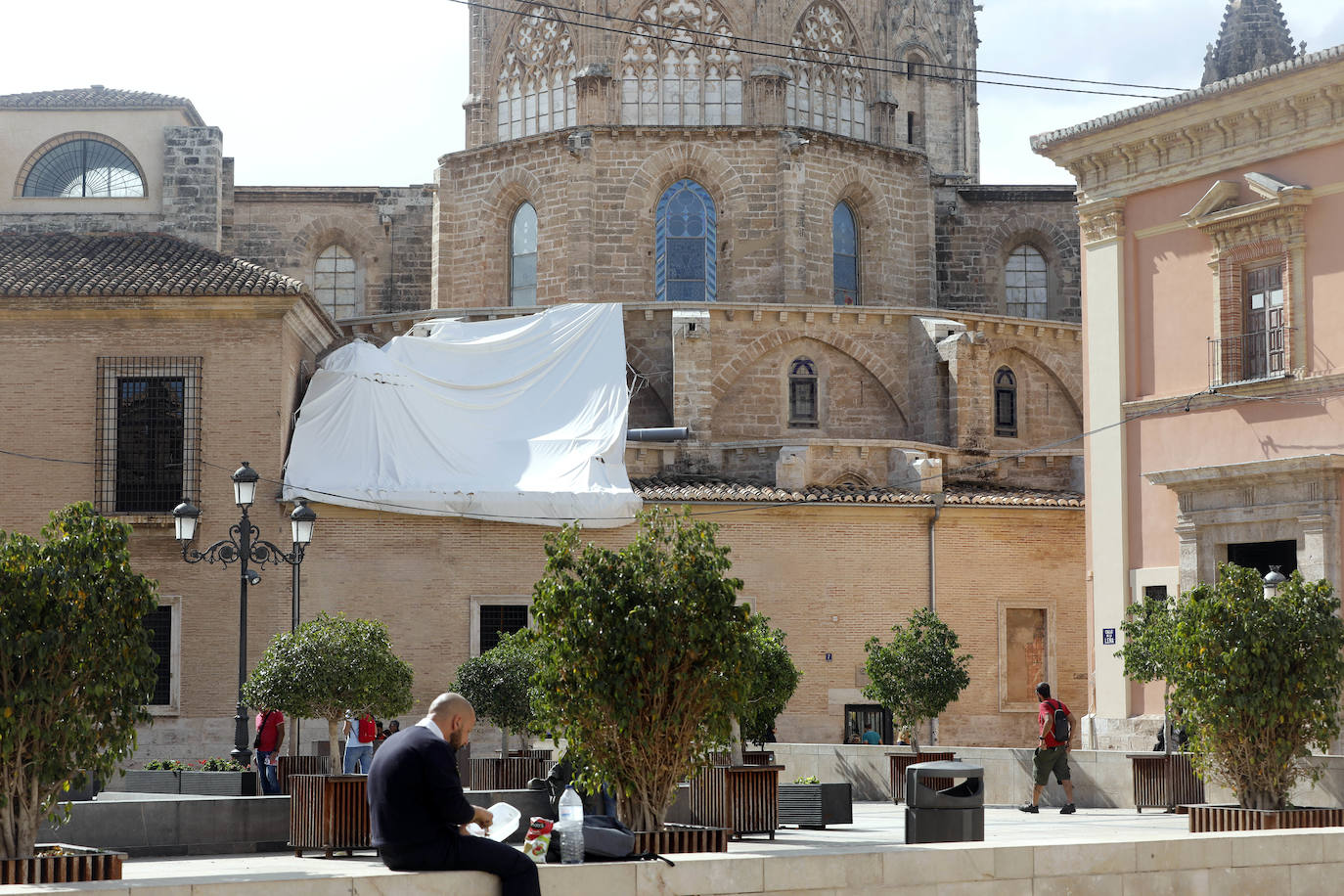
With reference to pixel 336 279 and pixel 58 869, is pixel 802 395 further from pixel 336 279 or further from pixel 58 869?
pixel 58 869

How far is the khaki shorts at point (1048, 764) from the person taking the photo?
58.4ft

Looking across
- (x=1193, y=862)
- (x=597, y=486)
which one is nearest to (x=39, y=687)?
(x=1193, y=862)

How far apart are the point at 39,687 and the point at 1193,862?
623cm

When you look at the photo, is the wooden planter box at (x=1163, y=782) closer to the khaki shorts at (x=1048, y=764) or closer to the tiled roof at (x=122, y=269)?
the khaki shorts at (x=1048, y=764)

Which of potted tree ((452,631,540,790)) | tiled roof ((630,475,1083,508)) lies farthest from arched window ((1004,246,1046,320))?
potted tree ((452,631,540,790))

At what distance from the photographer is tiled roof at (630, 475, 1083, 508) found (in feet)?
92.4

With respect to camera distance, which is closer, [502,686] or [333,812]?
[333,812]

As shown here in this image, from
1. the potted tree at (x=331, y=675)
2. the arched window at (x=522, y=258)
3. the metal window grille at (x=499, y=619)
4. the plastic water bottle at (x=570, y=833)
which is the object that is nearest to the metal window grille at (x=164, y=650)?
the metal window grille at (x=499, y=619)

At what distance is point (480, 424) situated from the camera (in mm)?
29719

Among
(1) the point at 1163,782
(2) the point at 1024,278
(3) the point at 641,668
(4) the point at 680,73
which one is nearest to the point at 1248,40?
(2) the point at 1024,278

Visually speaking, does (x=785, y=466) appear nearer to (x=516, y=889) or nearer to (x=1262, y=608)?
(x=1262, y=608)

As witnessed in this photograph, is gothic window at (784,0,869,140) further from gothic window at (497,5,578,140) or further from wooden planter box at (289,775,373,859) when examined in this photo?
wooden planter box at (289,775,373,859)

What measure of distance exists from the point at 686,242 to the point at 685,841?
26495 millimetres

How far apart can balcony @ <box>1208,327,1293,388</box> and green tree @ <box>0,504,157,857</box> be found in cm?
1426
